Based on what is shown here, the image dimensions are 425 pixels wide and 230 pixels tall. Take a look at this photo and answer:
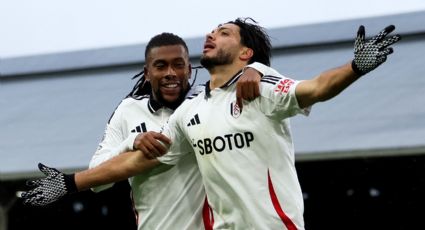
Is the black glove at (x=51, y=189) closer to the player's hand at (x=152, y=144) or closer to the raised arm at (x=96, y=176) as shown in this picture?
the raised arm at (x=96, y=176)

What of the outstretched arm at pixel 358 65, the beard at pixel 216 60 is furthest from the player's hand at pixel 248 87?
the outstretched arm at pixel 358 65

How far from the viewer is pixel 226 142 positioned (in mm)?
5949

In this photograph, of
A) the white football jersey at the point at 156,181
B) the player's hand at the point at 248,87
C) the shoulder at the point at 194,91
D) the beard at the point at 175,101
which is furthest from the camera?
the beard at the point at 175,101

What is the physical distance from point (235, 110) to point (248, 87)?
0.53ft

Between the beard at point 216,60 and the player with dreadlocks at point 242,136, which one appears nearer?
the player with dreadlocks at point 242,136

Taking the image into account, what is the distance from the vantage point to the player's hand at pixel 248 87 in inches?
230

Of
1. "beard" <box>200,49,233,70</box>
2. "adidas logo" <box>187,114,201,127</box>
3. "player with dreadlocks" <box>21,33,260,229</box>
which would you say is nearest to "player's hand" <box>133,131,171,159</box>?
"player with dreadlocks" <box>21,33,260,229</box>

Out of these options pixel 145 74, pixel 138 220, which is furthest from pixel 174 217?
pixel 145 74

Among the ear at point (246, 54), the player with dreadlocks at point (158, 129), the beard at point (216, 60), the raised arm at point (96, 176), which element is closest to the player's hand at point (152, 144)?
the raised arm at point (96, 176)

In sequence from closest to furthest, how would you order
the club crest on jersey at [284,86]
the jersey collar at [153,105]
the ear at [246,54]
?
the club crest on jersey at [284,86] < the ear at [246,54] < the jersey collar at [153,105]

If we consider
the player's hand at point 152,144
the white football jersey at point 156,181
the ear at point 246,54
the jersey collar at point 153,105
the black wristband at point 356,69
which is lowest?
the white football jersey at point 156,181

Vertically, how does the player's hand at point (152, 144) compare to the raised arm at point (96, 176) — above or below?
above

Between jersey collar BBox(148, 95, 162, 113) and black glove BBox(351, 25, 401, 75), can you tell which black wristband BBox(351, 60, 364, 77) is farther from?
jersey collar BBox(148, 95, 162, 113)

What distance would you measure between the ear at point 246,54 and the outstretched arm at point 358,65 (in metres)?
0.79
